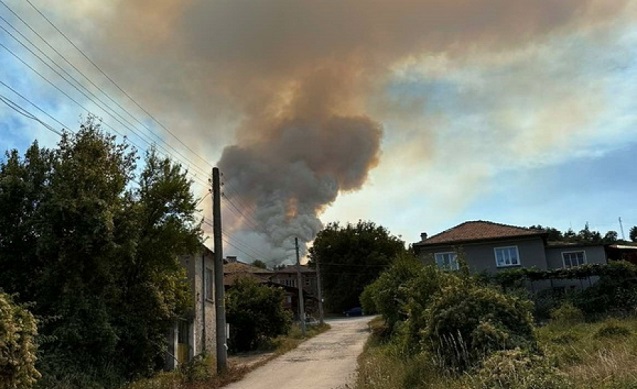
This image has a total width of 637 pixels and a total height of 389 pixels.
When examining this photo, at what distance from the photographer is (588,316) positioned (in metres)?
27.1

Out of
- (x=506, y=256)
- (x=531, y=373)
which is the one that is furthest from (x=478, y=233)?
(x=531, y=373)

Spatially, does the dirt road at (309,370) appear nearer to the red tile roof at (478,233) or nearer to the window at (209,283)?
the window at (209,283)

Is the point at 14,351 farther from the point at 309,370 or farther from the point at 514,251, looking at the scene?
the point at 514,251

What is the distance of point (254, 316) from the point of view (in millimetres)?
29266

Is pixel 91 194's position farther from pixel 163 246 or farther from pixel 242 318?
pixel 242 318

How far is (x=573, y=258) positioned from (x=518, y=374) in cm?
3420

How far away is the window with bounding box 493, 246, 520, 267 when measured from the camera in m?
37.4

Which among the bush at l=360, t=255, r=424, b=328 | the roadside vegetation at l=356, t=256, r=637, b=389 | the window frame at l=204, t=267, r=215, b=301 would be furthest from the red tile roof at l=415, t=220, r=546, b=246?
the roadside vegetation at l=356, t=256, r=637, b=389

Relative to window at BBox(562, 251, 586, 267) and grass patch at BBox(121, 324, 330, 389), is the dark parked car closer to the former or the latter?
window at BBox(562, 251, 586, 267)

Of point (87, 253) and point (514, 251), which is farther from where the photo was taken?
point (514, 251)

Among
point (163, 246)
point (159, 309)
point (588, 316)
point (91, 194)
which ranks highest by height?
point (91, 194)

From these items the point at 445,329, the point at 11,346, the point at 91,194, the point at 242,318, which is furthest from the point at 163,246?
the point at 242,318

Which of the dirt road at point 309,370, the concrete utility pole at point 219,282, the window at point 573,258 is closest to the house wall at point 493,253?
the window at point 573,258

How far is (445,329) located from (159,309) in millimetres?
9505
